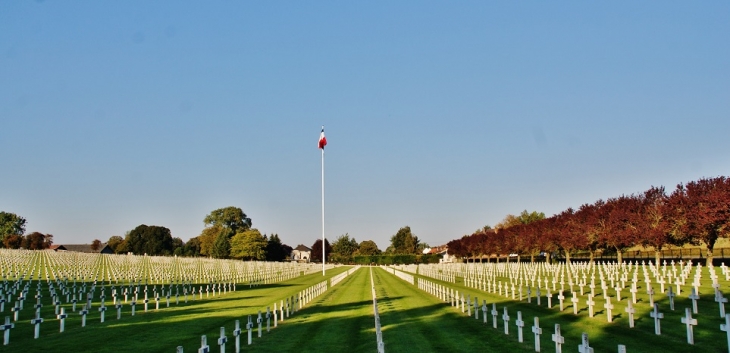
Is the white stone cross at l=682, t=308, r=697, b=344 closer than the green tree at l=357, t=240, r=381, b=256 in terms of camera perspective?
Yes

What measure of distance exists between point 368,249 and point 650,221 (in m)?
144

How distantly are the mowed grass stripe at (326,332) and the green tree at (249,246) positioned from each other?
12098cm

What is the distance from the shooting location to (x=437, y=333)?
2088 centimetres

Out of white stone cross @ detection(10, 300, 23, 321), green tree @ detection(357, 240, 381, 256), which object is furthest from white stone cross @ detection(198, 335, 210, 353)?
green tree @ detection(357, 240, 381, 256)

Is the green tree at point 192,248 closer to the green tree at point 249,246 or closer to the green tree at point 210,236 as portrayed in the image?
the green tree at point 210,236

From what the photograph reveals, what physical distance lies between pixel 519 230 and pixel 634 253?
58.8 feet

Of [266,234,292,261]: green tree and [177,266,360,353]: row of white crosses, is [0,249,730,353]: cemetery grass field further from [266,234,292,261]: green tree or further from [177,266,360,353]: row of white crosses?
[266,234,292,261]: green tree

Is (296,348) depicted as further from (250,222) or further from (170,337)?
(250,222)

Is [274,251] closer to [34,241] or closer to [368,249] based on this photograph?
[368,249]

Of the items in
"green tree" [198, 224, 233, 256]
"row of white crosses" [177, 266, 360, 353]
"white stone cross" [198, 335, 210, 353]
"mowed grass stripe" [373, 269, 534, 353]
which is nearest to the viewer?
"white stone cross" [198, 335, 210, 353]

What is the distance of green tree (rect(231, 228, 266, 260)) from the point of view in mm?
150375

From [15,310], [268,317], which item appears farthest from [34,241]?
[268,317]

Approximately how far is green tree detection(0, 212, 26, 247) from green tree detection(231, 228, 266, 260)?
6306 centimetres

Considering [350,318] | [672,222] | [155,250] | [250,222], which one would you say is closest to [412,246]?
[250,222]
